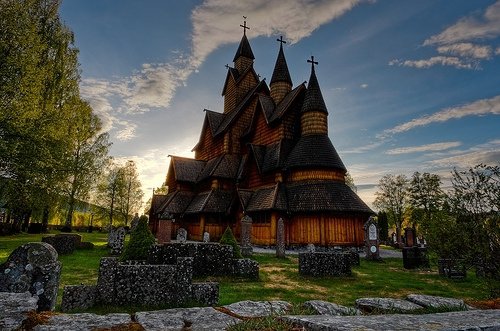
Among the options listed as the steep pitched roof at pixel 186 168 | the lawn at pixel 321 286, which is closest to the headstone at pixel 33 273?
the lawn at pixel 321 286

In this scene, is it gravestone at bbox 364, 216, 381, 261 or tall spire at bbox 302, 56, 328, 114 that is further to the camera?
tall spire at bbox 302, 56, 328, 114

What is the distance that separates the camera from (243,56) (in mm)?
42969

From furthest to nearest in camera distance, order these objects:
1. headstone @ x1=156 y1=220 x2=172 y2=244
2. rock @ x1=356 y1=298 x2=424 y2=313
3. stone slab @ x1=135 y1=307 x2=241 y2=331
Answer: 1. headstone @ x1=156 y1=220 x2=172 y2=244
2. rock @ x1=356 y1=298 x2=424 y2=313
3. stone slab @ x1=135 y1=307 x2=241 y2=331

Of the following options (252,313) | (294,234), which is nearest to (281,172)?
(294,234)

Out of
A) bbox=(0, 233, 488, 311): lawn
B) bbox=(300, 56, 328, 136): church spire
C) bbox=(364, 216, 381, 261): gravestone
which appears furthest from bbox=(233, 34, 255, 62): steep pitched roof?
bbox=(0, 233, 488, 311): lawn

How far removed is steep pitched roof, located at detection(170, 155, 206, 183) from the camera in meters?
34.3

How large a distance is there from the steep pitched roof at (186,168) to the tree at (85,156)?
9.46 m

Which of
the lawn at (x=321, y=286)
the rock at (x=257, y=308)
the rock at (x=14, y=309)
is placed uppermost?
the rock at (x=14, y=309)

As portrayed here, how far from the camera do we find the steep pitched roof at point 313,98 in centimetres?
2730

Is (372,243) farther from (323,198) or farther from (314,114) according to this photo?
(314,114)

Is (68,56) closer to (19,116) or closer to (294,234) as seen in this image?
(19,116)

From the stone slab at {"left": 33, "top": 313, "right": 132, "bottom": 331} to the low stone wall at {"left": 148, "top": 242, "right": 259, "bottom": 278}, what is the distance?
6208mm

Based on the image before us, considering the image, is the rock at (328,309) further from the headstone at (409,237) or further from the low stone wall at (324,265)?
the headstone at (409,237)

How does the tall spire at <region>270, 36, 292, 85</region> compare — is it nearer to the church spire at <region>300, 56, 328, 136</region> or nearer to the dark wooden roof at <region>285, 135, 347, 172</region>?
the church spire at <region>300, 56, 328, 136</region>
